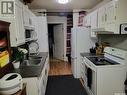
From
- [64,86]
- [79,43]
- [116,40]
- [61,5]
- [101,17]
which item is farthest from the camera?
[61,5]

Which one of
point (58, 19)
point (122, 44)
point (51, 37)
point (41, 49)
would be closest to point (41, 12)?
point (58, 19)

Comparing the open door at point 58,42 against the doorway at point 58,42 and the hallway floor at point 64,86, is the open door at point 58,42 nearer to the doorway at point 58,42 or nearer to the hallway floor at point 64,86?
the doorway at point 58,42

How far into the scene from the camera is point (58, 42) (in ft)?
24.9

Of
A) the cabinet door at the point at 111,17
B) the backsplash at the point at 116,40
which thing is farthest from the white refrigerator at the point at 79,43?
the cabinet door at the point at 111,17

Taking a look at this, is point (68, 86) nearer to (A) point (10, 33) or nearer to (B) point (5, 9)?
(A) point (10, 33)

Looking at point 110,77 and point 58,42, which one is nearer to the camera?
point 110,77

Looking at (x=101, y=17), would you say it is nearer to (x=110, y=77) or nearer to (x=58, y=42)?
(x=110, y=77)

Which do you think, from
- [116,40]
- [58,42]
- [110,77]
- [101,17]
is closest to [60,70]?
[58,42]

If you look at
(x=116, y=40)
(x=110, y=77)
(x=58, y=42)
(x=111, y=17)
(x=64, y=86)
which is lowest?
(x=64, y=86)

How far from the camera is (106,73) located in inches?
107

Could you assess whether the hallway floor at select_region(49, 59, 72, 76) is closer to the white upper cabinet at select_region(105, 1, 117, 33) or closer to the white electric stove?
the white electric stove

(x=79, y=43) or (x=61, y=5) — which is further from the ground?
(x=61, y=5)

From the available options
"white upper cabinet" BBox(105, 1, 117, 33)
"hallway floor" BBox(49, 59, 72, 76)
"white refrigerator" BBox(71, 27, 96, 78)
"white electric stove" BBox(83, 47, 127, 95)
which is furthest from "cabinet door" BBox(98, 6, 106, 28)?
"hallway floor" BBox(49, 59, 72, 76)

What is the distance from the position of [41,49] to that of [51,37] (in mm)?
3531
